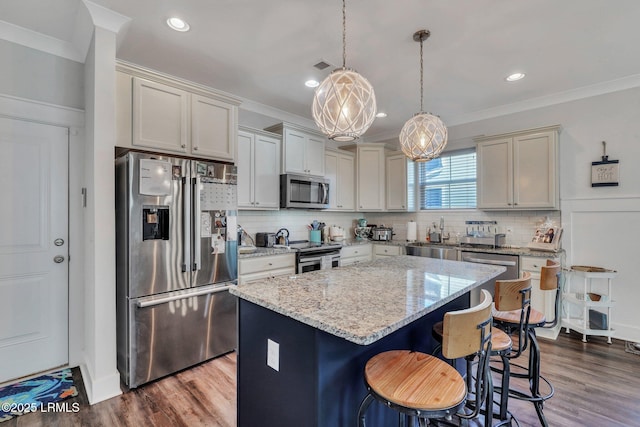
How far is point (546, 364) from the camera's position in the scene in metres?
2.77

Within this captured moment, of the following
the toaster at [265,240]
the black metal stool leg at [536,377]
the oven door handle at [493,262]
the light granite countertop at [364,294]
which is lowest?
the black metal stool leg at [536,377]

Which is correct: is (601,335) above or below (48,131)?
below

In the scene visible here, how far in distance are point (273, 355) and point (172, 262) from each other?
1.51 metres

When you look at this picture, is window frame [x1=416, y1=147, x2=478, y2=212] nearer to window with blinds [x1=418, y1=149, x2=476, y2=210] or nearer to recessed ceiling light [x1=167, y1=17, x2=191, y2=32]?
window with blinds [x1=418, y1=149, x2=476, y2=210]

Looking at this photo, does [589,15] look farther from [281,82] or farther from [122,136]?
[122,136]

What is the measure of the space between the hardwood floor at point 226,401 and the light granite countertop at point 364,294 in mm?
1066

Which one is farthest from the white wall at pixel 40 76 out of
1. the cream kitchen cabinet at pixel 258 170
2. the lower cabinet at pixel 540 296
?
the lower cabinet at pixel 540 296

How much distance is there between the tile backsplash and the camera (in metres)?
3.93

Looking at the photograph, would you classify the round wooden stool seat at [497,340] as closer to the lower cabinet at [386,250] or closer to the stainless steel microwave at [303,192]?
the stainless steel microwave at [303,192]

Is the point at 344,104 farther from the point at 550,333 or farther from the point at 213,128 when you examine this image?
the point at 550,333

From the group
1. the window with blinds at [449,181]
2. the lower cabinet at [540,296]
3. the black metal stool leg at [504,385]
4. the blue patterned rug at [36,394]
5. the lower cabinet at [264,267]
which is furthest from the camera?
the window with blinds at [449,181]

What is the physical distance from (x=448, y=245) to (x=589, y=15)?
9.19ft

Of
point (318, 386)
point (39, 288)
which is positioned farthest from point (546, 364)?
point (39, 288)

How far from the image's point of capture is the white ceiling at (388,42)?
2176 millimetres
